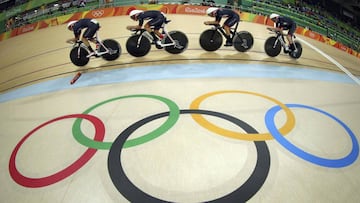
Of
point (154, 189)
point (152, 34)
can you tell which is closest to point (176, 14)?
point (152, 34)

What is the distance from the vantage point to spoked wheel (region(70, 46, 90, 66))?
6.34 metres

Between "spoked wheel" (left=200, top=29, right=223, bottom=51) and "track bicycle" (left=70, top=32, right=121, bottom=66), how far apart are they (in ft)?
8.35

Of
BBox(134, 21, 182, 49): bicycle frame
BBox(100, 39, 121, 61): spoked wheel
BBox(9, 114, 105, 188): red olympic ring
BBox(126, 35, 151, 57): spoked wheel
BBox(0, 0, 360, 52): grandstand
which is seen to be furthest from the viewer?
BBox(0, 0, 360, 52): grandstand

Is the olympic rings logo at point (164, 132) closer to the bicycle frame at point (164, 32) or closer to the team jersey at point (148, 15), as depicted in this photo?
the bicycle frame at point (164, 32)

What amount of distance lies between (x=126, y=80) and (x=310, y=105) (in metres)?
4.12

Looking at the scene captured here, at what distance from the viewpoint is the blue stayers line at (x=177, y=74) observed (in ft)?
19.1

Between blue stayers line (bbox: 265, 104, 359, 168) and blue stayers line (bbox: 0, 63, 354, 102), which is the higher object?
blue stayers line (bbox: 0, 63, 354, 102)

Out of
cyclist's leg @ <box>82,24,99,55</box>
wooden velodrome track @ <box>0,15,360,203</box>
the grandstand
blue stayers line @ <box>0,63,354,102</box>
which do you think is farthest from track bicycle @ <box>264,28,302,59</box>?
the grandstand

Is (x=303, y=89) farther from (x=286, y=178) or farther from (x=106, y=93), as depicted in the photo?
(x=106, y=93)

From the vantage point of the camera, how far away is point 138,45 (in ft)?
22.4

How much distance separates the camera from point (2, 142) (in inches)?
158

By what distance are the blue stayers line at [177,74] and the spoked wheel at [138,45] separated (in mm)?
674

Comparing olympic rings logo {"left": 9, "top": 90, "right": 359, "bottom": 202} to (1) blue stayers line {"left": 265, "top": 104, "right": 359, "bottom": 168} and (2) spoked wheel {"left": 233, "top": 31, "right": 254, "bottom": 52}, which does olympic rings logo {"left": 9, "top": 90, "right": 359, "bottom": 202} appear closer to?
(1) blue stayers line {"left": 265, "top": 104, "right": 359, "bottom": 168}

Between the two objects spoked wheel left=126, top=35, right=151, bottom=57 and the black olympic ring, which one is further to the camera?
spoked wheel left=126, top=35, right=151, bottom=57
